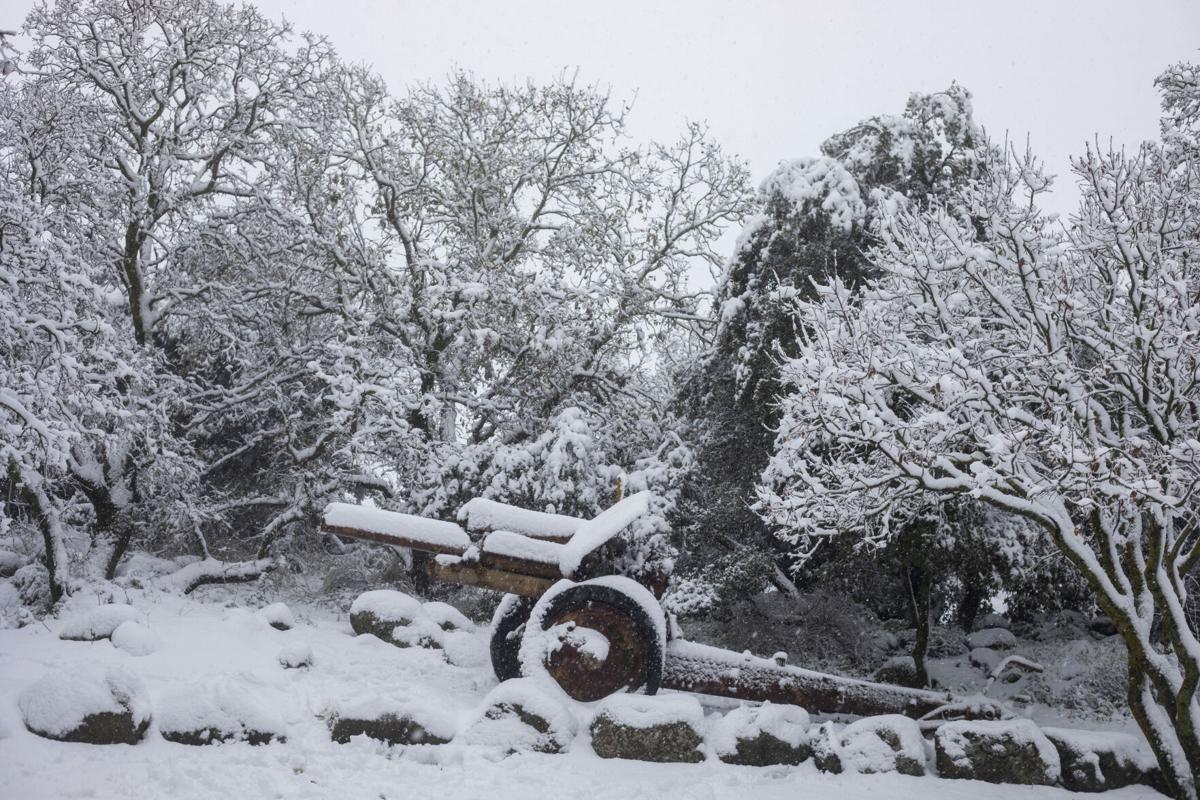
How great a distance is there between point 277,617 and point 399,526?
2357 mm

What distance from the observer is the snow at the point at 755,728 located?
19.1 ft

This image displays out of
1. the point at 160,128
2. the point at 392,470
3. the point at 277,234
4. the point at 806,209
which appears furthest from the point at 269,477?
the point at 806,209

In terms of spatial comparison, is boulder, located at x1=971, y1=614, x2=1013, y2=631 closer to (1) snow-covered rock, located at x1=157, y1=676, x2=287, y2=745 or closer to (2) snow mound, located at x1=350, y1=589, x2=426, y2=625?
(2) snow mound, located at x1=350, y1=589, x2=426, y2=625

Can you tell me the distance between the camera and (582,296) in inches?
491

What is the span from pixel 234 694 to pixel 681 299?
10.1 m

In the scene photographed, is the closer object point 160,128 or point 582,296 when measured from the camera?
point 160,128

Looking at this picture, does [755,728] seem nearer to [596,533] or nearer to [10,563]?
[596,533]

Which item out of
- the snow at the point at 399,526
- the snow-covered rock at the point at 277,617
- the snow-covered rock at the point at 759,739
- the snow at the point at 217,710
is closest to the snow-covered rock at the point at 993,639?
the snow-covered rock at the point at 759,739

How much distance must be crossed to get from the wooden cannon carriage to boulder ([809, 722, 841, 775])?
0.88m

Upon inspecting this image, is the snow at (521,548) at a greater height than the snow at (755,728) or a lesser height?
greater

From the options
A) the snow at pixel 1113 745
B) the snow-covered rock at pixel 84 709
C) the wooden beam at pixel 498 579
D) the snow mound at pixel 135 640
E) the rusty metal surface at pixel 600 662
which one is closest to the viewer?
the snow-covered rock at pixel 84 709

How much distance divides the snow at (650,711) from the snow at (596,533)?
46.8 inches

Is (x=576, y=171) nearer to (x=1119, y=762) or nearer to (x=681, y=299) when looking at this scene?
(x=681, y=299)

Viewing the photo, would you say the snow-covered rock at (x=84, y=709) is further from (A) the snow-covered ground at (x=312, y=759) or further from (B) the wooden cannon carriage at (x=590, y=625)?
(B) the wooden cannon carriage at (x=590, y=625)
